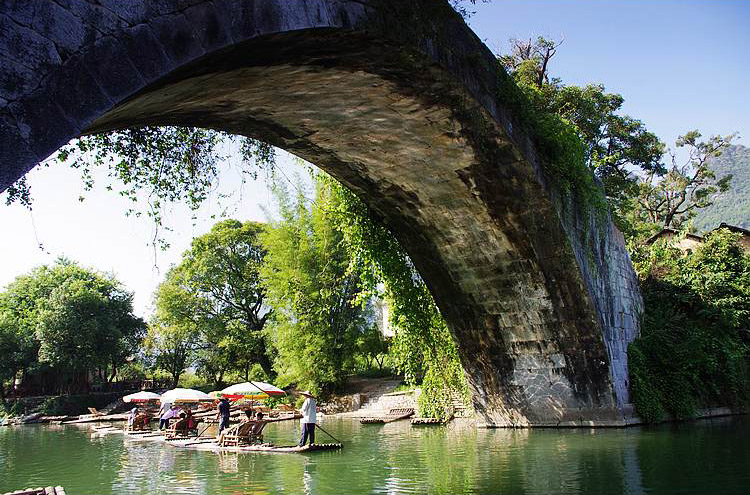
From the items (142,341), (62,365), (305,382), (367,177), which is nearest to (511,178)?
(367,177)

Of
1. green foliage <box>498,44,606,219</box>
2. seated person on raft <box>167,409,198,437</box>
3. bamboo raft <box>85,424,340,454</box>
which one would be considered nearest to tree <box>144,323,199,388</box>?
bamboo raft <box>85,424,340,454</box>

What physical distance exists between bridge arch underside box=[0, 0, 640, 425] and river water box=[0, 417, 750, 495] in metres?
1.38

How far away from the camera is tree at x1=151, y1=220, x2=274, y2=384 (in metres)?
34.5

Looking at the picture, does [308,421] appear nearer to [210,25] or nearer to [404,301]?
[404,301]

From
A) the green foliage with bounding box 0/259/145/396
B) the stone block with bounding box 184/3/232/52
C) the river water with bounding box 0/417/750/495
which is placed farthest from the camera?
the green foliage with bounding box 0/259/145/396

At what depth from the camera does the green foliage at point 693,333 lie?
41.2 feet

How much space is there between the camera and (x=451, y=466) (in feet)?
27.2

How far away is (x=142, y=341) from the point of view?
38969mm

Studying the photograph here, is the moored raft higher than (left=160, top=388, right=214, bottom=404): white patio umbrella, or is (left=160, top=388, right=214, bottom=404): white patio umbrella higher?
(left=160, top=388, right=214, bottom=404): white patio umbrella

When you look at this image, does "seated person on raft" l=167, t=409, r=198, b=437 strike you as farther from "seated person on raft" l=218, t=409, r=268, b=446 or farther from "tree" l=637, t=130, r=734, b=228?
"tree" l=637, t=130, r=734, b=228

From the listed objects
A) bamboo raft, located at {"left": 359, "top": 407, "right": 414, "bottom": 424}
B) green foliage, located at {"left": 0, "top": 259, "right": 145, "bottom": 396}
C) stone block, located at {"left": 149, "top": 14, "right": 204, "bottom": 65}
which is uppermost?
green foliage, located at {"left": 0, "top": 259, "right": 145, "bottom": 396}

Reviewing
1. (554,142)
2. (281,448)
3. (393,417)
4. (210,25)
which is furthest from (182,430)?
(210,25)

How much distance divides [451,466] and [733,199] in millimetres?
118039

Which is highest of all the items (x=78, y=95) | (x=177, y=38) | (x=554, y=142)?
(x=554, y=142)
